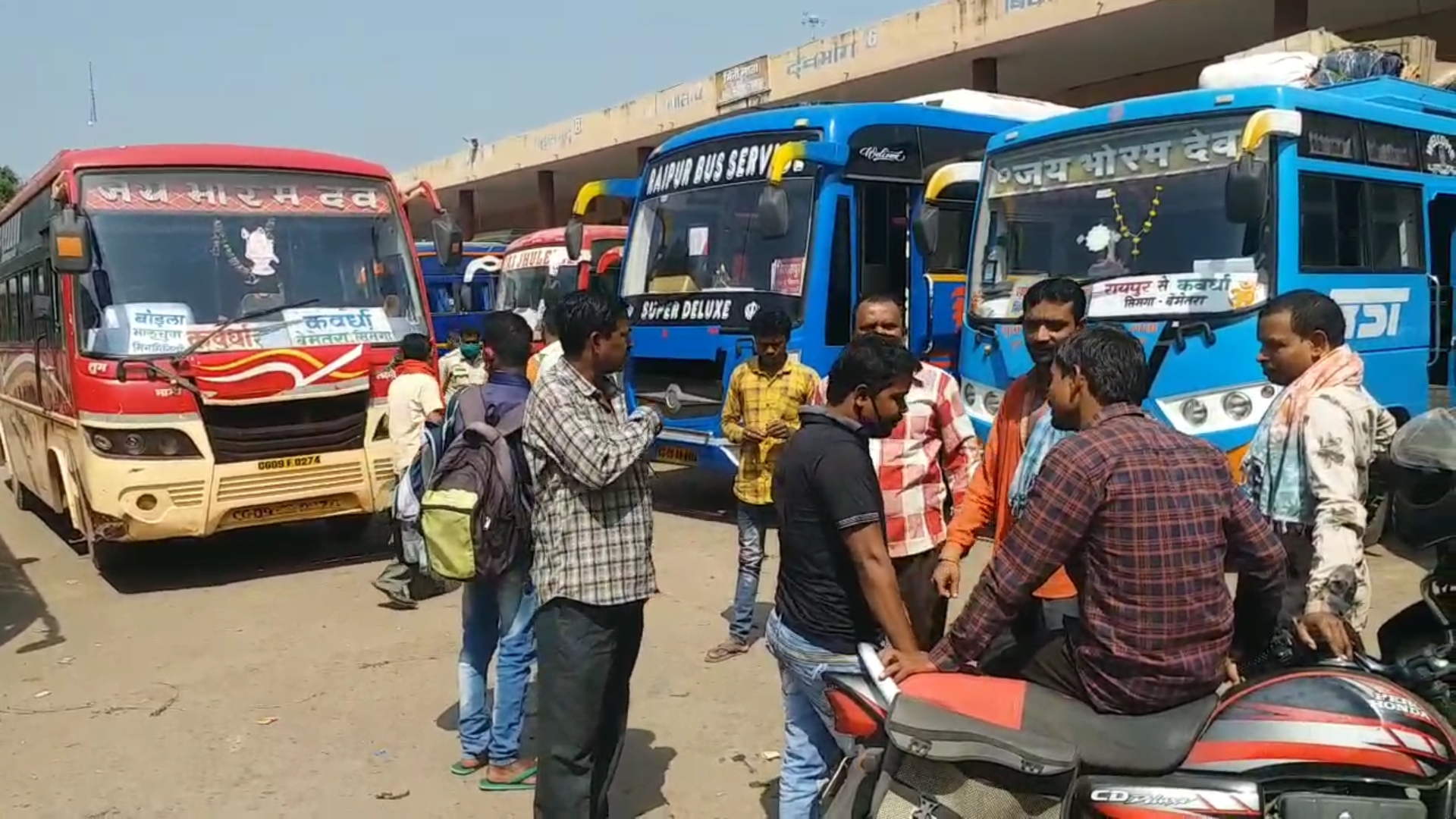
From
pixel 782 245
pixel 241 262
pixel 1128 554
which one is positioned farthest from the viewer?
pixel 782 245

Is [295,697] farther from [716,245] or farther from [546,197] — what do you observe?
[546,197]

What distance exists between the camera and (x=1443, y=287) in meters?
8.10

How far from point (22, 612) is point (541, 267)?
10.7 metres

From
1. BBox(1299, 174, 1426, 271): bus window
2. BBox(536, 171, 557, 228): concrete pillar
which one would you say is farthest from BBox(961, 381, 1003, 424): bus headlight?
BBox(536, 171, 557, 228): concrete pillar

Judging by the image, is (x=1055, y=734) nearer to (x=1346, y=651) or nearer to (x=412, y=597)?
(x=1346, y=651)

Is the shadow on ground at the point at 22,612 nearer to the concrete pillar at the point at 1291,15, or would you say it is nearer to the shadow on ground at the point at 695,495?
the shadow on ground at the point at 695,495

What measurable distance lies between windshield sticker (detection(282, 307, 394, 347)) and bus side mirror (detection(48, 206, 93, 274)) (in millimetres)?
1189

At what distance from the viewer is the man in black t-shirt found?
2.80m

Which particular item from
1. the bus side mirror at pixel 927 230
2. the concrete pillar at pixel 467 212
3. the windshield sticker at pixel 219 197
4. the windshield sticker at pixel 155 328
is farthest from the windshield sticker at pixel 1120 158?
the concrete pillar at pixel 467 212

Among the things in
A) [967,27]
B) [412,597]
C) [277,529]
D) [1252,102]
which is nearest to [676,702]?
[412,597]

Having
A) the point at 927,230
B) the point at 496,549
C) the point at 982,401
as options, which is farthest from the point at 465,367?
the point at 496,549

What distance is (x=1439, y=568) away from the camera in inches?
126

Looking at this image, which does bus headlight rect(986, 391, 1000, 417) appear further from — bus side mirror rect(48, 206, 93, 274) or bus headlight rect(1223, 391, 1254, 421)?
bus side mirror rect(48, 206, 93, 274)

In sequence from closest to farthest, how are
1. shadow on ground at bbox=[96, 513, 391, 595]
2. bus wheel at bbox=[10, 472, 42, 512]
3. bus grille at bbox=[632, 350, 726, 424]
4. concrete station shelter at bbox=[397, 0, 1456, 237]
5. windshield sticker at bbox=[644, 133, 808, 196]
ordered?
1. shadow on ground at bbox=[96, 513, 391, 595]
2. bus grille at bbox=[632, 350, 726, 424]
3. windshield sticker at bbox=[644, 133, 808, 196]
4. bus wheel at bbox=[10, 472, 42, 512]
5. concrete station shelter at bbox=[397, 0, 1456, 237]
